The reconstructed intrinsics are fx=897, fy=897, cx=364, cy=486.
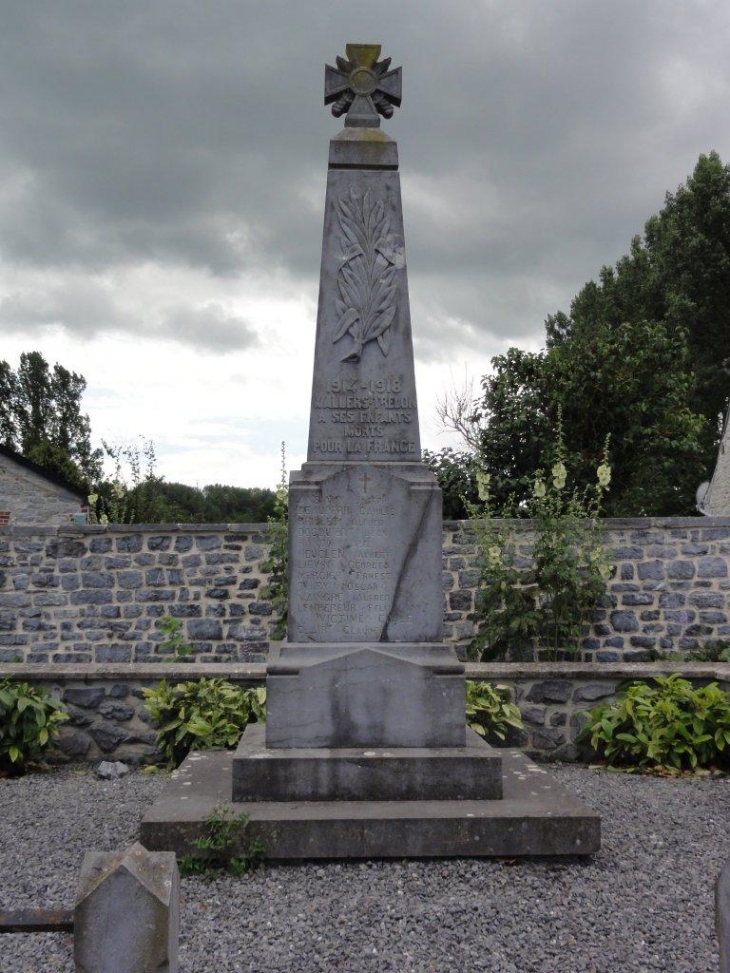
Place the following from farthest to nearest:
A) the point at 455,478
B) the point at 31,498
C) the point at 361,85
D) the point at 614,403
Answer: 1. the point at 31,498
2. the point at 614,403
3. the point at 455,478
4. the point at 361,85

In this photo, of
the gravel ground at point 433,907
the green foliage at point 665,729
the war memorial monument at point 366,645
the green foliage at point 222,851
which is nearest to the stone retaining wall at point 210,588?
the green foliage at point 665,729

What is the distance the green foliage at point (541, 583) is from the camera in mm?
8836

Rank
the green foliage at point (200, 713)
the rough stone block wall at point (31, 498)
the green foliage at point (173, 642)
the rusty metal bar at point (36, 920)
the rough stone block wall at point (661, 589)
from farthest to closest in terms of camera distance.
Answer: the rough stone block wall at point (31, 498) → the green foliage at point (173, 642) → the rough stone block wall at point (661, 589) → the green foliage at point (200, 713) → the rusty metal bar at point (36, 920)

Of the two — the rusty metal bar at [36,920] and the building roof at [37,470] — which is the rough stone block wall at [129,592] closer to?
the rusty metal bar at [36,920]

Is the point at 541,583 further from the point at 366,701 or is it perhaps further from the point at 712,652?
the point at 366,701

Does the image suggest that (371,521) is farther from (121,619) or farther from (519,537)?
(121,619)

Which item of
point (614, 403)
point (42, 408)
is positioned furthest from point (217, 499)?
point (614, 403)

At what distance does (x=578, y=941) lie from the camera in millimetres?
3289

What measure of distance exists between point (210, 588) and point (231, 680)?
3.73 meters

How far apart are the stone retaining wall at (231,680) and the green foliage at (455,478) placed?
779 centimetres

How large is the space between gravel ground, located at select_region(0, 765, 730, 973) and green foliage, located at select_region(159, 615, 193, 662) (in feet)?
16.4

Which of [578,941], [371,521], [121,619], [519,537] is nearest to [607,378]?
[519,537]

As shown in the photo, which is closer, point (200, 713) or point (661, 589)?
point (200, 713)

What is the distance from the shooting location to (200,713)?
6.03 metres
